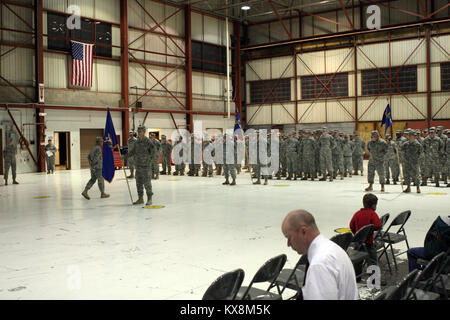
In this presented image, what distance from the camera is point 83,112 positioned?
23672 millimetres

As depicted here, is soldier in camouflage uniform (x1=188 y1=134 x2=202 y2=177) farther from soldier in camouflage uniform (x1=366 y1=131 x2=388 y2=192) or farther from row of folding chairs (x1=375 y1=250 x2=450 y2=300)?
row of folding chairs (x1=375 y1=250 x2=450 y2=300)

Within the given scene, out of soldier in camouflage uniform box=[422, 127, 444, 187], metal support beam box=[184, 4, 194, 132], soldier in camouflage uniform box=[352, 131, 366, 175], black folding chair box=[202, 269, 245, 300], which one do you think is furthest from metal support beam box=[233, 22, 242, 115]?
black folding chair box=[202, 269, 245, 300]

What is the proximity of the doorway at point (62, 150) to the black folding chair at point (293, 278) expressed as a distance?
21.0 m

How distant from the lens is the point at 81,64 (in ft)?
75.0

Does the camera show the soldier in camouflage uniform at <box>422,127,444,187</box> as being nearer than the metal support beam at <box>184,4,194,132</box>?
Yes

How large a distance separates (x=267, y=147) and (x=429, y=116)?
1302 centimetres

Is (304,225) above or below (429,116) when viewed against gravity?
below

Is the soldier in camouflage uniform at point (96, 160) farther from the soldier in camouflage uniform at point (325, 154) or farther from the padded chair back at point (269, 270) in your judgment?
the padded chair back at point (269, 270)

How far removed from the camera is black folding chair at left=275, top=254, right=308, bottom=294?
3.88m

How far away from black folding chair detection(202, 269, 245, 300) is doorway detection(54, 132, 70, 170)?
21740 millimetres

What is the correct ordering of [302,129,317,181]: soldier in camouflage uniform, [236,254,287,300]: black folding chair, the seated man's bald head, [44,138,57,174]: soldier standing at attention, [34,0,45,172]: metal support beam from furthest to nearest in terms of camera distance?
[34,0,45,172]: metal support beam, [44,138,57,174]: soldier standing at attention, [302,129,317,181]: soldier in camouflage uniform, [236,254,287,300]: black folding chair, the seated man's bald head
